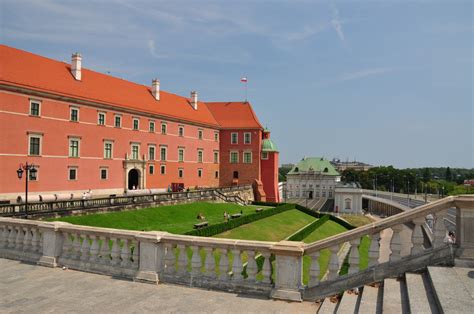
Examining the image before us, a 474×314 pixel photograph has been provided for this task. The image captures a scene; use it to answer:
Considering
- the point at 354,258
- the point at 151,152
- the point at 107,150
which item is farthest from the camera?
the point at 151,152

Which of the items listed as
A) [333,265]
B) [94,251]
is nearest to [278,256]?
[333,265]

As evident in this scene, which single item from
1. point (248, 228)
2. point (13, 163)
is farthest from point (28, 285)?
point (13, 163)

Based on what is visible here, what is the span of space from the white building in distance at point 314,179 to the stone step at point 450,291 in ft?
345

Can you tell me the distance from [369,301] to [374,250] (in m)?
1.06

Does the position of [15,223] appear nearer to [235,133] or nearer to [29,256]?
[29,256]

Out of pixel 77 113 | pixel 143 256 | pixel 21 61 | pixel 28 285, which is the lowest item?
pixel 28 285

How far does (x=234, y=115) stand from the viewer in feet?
198

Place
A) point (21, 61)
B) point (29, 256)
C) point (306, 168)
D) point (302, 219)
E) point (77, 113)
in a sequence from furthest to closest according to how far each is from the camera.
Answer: point (306, 168) → point (302, 219) → point (77, 113) → point (21, 61) → point (29, 256)

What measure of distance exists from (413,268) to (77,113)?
34.2 meters

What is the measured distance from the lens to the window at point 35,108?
30.4m

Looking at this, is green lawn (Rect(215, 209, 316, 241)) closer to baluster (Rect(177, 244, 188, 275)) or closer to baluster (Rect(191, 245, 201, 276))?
baluster (Rect(177, 244, 188, 275))

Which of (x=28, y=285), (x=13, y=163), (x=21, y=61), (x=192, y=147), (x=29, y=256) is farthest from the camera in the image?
(x=192, y=147)

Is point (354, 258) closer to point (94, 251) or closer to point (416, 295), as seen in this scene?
point (416, 295)

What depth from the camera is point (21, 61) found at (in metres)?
32.1
